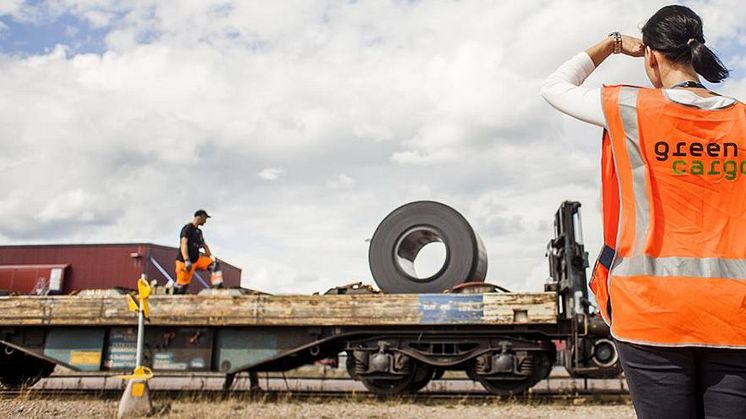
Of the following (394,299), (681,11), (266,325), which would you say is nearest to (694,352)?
(681,11)

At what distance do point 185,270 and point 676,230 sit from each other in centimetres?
859

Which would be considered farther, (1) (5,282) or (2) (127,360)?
(1) (5,282)

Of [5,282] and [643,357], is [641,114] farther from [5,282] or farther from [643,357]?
[5,282]

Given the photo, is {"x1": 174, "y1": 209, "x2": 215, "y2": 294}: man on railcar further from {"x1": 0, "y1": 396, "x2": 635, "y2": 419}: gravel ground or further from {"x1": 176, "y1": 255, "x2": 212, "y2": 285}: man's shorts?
{"x1": 0, "y1": 396, "x2": 635, "y2": 419}: gravel ground

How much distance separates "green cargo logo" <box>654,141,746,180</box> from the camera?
4.93 feet

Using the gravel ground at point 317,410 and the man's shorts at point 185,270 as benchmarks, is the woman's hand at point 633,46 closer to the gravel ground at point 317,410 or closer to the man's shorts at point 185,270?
the gravel ground at point 317,410

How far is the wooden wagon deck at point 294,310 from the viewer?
26.0 ft

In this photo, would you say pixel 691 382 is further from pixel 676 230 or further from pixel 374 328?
pixel 374 328

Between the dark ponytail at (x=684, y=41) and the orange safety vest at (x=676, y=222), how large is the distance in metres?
0.12

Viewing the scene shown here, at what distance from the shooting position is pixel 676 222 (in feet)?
4.91

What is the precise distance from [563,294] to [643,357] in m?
7.08

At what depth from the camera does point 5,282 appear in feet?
82.0

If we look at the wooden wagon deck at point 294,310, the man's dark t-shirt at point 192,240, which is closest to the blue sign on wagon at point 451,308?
the wooden wagon deck at point 294,310

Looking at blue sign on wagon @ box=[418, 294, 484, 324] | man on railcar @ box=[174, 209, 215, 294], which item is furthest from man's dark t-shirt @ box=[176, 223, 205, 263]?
blue sign on wagon @ box=[418, 294, 484, 324]
